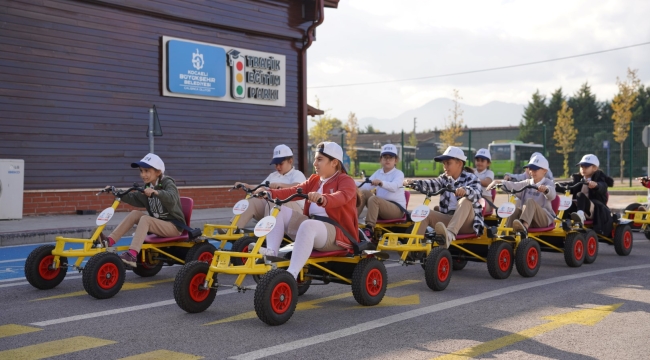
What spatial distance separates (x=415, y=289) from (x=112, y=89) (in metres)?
11.9

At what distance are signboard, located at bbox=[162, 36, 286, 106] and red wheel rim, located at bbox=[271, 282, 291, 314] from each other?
13.9m

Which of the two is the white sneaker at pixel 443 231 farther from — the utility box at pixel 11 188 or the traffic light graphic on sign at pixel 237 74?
the traffic light graphic on sign at pixel 237 74

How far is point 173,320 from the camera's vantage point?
646 cm

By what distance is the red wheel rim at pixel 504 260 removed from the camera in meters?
8.76

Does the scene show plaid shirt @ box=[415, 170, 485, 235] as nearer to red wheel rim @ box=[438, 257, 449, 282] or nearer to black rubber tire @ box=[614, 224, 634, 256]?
red wheel rim @ box=[438, 257, 449, 282]

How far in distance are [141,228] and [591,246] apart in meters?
5.86

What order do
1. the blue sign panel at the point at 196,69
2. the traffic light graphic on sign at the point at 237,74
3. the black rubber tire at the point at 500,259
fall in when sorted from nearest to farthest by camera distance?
the black rubber tire at the point at 500,259, the blue sign panel at the point at 196,69, the traffic light graphic on sign at the point at 237,74

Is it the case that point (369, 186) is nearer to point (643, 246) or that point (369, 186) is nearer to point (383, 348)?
point (643, 246)

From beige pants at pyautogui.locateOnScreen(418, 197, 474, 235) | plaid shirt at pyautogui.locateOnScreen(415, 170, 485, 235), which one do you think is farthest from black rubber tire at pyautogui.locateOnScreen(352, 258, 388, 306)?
plaid shirt at pyautogui.locateOnScreen(415, 170, 485, 235)

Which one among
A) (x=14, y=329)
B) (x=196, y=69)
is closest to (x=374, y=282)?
(x=14, y=329)

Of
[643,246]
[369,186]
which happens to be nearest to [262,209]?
[369,186]

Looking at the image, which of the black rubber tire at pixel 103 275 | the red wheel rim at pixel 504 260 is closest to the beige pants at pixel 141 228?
the black rubber tire at pixel 103 275

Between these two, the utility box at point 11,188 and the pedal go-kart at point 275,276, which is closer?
the pedal go-kart at point 275,276

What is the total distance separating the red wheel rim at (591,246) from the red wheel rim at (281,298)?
5460 mm
